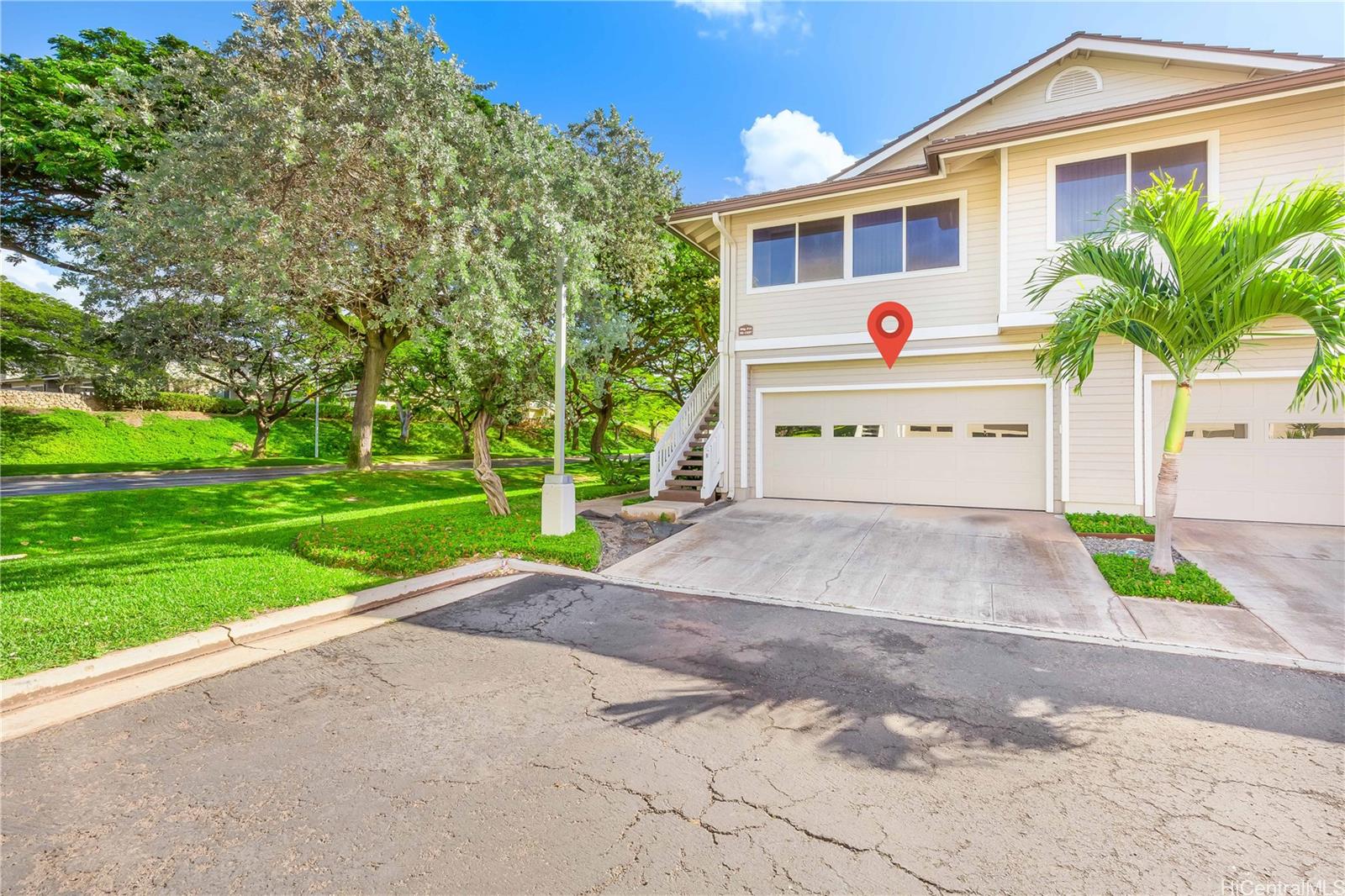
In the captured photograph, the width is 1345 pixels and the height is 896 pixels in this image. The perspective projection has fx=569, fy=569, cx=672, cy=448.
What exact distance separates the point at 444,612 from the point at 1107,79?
13.9 metres

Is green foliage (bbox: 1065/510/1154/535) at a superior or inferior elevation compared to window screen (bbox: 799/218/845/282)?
inferior

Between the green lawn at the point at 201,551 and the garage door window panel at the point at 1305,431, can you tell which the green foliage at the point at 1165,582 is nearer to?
the garage door window panel at the point at 1305,431

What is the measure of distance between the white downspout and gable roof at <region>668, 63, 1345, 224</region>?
2.44 ft

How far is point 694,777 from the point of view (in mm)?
2729

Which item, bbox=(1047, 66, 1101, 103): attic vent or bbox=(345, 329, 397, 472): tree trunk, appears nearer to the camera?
bbox=(1047, 66, 1101, 103): attic vent

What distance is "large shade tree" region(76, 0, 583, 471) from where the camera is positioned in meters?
7.27

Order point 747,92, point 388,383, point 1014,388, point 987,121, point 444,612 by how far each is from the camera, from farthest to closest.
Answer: point 388,383, point 747,92, point 987,121, point 1014,388, point 444,612

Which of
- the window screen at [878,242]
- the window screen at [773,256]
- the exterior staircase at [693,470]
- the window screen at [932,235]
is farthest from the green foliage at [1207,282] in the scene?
the exterior staircase at [693,470]

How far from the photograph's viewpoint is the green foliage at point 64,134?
13.0 metres

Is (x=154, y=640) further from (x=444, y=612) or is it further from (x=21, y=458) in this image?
(x=21, y=458)

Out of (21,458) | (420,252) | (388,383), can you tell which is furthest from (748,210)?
(21,458)

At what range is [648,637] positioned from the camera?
182 inches

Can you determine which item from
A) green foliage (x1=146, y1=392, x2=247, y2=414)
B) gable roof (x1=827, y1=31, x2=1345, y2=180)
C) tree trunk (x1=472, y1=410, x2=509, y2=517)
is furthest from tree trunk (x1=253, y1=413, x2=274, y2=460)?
gable roof (x1=827, y1=31, x2=1345, y2=180)

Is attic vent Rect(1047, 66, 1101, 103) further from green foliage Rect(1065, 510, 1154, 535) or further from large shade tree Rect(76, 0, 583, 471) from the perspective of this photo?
large shade tree Rect(76, 0, 583, 471)
